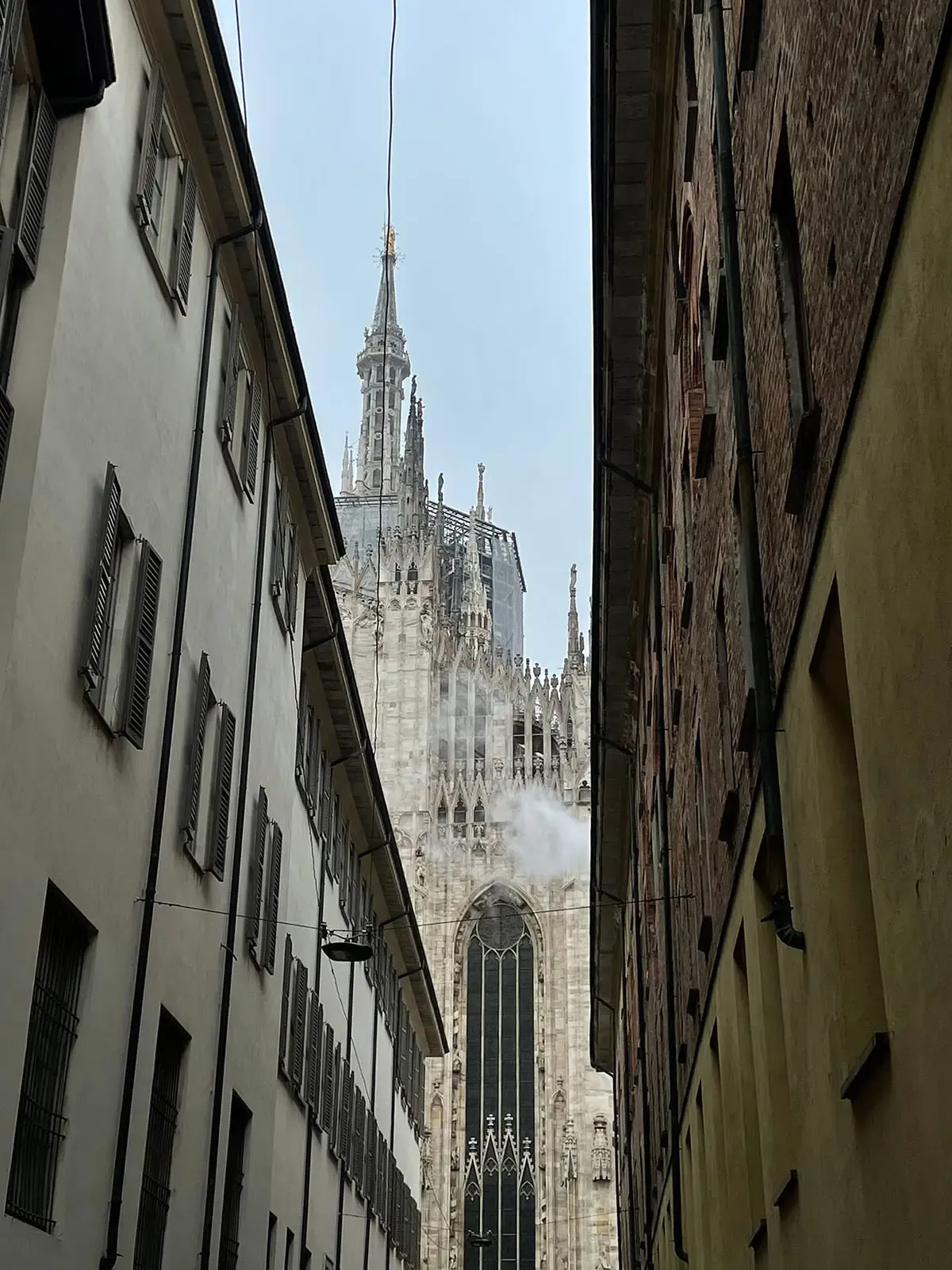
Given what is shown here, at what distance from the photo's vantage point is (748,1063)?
12250 mm

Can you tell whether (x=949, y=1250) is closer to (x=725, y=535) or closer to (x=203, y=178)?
(x=725, y=535)

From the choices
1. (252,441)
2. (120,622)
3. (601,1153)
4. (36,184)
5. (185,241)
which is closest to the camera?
(36,184)

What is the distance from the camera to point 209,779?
16688 millimetres

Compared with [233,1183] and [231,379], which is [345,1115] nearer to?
[233,1183]

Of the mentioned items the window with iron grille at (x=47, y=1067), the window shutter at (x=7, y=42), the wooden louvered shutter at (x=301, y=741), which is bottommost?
the window with iron grille at (x=47, y=1067)

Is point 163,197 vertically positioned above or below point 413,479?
below

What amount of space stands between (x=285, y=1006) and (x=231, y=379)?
8.97 metres

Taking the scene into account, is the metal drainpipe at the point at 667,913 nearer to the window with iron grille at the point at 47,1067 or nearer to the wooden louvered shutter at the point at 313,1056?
the wooden louvered shutter at the point at 313,1056

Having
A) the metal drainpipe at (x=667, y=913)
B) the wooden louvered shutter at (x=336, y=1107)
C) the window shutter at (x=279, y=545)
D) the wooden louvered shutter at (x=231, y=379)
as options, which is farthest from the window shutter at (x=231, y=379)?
the wooden louvered shutter at (x=336, y=1107)

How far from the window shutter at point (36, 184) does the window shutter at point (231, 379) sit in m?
5.60

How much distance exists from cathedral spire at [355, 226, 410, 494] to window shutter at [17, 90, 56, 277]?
8748 centimetres

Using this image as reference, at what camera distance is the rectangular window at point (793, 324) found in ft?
28.0

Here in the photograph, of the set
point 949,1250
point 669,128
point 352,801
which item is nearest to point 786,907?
point 949,1250

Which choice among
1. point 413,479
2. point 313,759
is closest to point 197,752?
point 313,759
